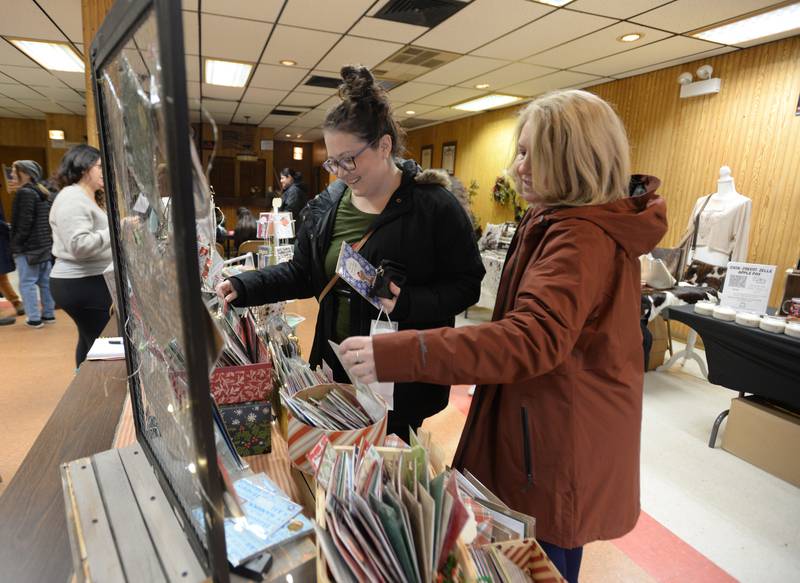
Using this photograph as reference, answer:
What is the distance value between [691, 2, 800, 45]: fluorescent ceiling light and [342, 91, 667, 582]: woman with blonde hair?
13.1 feet

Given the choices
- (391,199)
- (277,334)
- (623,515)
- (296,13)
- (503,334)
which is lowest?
(623,515)

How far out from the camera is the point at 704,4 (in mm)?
3508

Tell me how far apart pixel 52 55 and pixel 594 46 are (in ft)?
20.2

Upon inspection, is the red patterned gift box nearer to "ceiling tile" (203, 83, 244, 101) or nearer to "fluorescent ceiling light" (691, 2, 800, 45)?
"fluorescent ceiling light" (691, 2, 800, 45)

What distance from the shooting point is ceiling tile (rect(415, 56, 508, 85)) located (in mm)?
5203

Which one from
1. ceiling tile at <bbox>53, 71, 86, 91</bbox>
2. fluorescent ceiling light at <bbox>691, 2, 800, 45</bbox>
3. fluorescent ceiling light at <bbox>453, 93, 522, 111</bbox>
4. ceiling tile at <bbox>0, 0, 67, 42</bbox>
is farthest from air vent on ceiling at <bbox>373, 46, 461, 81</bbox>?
ceiling tile at <bbox>53, 71, 86, 91</bbox>

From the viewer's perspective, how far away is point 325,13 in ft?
13.0

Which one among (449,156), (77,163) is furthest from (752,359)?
(449,156)

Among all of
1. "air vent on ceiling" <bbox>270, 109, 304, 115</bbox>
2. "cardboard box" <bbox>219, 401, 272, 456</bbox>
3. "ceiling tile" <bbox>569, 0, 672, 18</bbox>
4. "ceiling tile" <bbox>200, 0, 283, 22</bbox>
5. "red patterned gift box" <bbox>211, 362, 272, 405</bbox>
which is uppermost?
"air vent on ceiling" <bbox>270, 109, 304, 115</bbox>

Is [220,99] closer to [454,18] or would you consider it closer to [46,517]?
[454,18]

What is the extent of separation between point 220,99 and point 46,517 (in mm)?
8362

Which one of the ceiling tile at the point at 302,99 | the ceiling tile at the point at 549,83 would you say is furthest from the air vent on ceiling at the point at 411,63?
the ceiling tile at the point at 302,99

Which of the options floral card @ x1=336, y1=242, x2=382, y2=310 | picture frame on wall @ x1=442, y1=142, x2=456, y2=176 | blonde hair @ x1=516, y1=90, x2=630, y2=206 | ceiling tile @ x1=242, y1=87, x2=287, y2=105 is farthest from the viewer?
picture frame on wall @ x1=442, y1=142, x2=456, y2=176

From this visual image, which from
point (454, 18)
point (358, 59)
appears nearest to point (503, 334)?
point (454, 18)
